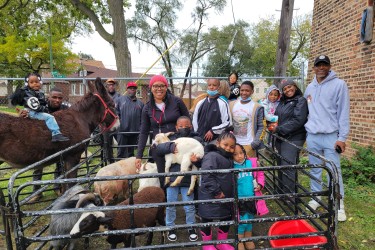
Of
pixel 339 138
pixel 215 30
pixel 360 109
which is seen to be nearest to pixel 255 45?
pixel 215 30

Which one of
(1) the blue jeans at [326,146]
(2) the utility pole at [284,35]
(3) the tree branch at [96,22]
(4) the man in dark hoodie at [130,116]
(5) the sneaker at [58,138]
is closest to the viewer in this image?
(1) the blue jeans at [326,146]

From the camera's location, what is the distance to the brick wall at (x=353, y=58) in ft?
20.4

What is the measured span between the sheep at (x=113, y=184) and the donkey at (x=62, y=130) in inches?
19.7

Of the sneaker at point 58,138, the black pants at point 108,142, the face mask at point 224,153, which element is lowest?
the black pants at point 108,142

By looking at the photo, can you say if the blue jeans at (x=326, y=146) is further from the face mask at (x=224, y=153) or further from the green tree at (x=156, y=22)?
the green tree at (x=156, y=22)

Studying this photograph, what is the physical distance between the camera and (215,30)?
29.8m

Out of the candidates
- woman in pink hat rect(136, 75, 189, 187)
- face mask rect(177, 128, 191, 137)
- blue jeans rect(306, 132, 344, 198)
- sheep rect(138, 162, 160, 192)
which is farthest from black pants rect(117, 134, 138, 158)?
blue jeans rect(306, 132, 344, 198)

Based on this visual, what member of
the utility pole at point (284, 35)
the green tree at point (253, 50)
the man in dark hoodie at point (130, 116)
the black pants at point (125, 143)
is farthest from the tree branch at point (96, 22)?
the green tree at point (253, 50)

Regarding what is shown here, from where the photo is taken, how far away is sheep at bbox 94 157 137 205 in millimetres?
4238

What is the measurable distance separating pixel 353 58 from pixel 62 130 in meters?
6.62

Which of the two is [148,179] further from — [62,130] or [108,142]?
[108,142]

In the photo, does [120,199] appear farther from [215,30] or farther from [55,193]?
[215,30]

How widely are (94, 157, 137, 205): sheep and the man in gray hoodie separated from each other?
2.91 meters

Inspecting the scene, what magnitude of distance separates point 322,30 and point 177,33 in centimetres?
2106
